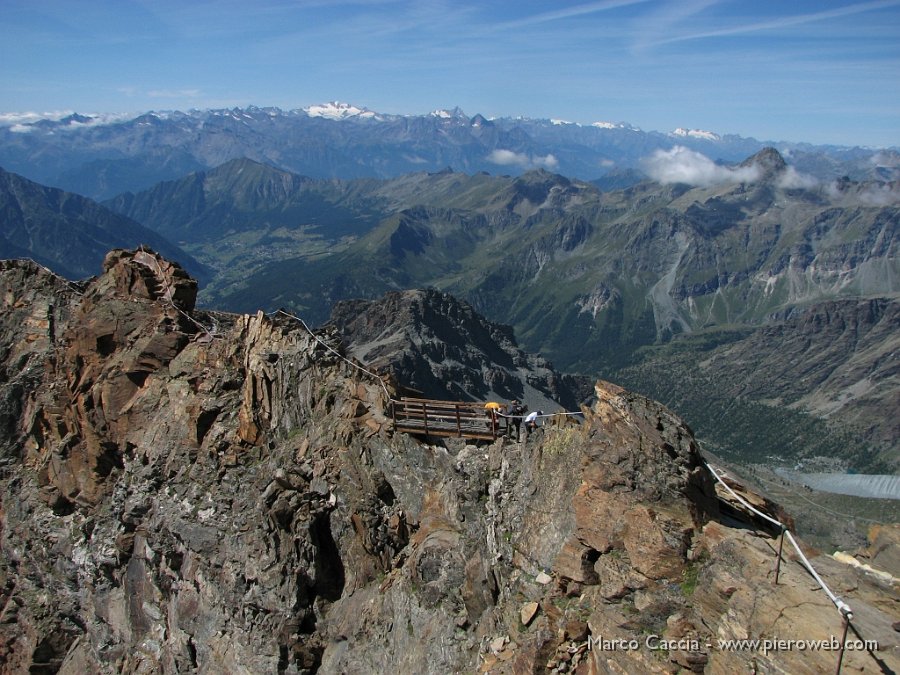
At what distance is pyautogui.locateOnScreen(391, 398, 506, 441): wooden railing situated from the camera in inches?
1231

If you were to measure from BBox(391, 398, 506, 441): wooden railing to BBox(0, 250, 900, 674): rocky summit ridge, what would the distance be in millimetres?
676

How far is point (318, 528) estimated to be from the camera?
32.8 metres

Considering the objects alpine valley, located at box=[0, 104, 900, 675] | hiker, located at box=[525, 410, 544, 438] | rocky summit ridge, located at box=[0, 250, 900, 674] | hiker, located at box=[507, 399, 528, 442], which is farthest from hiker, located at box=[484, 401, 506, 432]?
hiker, located at box=[525, 410, 544, 438]

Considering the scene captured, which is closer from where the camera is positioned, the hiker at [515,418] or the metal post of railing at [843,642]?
the metal post of railing at [843,642]

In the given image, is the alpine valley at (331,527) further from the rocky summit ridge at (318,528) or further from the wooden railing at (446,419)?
the wooden railing at (446,419)

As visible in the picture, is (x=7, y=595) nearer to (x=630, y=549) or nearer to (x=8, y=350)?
(x=8, y=350)

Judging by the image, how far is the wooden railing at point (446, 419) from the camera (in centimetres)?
3127

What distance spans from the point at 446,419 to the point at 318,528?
28.0 ft

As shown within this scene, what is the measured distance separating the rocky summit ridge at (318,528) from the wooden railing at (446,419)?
0.68 metres

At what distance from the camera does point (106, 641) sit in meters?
42.1

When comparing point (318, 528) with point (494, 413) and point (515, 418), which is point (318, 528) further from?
point (515, 418)

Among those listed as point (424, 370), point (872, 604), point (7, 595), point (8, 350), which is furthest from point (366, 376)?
point (424, 370)

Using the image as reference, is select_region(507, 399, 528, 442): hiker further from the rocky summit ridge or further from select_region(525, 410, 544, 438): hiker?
the rocky summit ridge

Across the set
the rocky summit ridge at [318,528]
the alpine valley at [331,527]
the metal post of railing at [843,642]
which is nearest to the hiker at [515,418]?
the alpine valley at [331,527]
